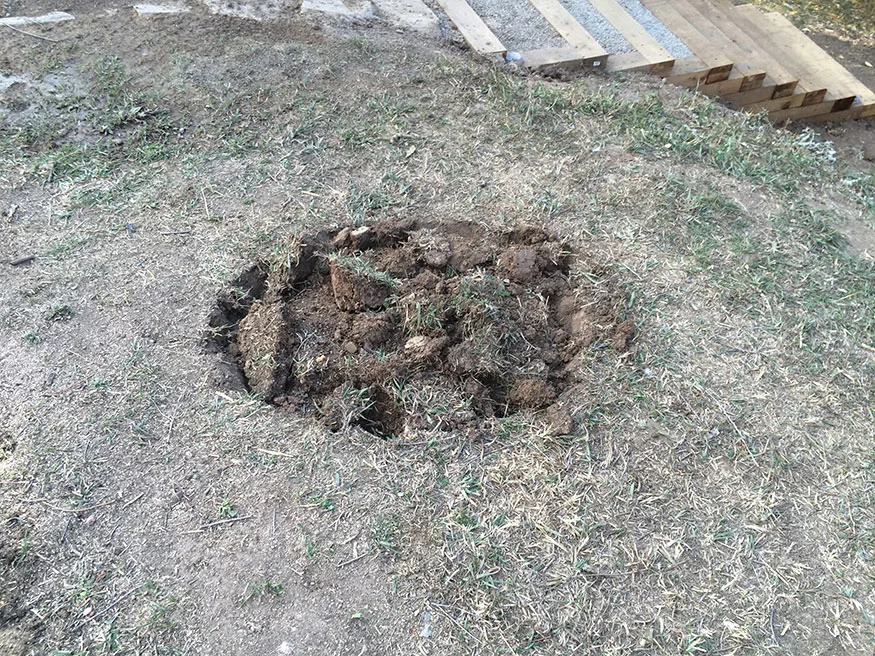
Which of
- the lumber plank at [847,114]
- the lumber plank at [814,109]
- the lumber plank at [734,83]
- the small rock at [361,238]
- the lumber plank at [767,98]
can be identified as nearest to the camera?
the small rock at [361,238]

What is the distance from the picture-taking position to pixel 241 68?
466cm

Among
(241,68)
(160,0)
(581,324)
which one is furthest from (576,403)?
(160,0)

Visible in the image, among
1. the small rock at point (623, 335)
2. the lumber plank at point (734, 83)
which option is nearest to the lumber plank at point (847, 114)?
the lumber plank at point (734, 83)

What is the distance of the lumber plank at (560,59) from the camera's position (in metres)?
5.18

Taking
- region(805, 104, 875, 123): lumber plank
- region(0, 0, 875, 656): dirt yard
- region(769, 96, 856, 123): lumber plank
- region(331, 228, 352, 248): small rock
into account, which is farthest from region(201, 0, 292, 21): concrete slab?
region(805, 104, 875, 123): lumber plank

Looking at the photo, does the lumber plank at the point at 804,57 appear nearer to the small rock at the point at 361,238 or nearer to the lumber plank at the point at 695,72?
the lumber plank at the point at 695,72

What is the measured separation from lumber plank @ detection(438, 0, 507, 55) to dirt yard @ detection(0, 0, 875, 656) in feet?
2.93

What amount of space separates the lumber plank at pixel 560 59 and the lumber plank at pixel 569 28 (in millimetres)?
37

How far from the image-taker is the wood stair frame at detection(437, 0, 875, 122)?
5.33 metres

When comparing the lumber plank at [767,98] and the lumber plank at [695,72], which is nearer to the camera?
the lumber plank at [695,72]

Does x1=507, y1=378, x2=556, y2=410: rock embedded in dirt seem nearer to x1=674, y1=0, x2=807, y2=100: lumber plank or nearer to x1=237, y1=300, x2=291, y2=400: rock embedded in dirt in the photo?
x1=237, y1=300, x2=291, y2=400: rock embedded in dirt

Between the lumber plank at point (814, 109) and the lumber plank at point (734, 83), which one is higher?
the lumber plank at point (734, 83)

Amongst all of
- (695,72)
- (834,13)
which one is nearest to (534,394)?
(695,72)

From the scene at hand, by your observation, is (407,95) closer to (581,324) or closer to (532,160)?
(532,160)
